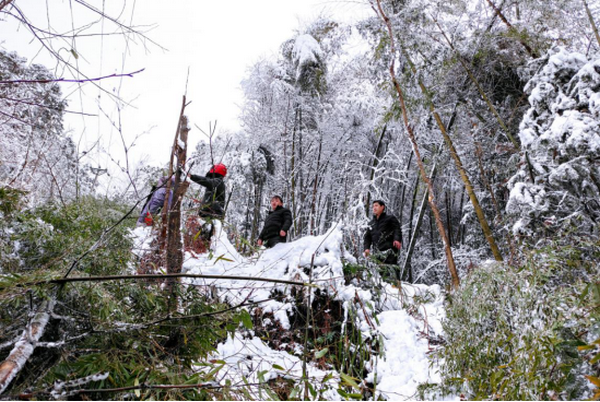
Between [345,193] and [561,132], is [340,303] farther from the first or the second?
[345,193]

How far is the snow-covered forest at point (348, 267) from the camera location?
1.04 m

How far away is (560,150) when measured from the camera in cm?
313

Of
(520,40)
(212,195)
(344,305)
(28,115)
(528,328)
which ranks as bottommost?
(344,305)

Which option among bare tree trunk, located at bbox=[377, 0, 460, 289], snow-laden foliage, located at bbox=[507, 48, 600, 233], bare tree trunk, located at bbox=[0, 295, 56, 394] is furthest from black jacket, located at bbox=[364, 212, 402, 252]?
bare tree trunk, located at bbox=[0, 295, 56, 394]

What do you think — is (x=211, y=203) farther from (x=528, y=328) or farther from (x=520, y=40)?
(x=520, y=40)

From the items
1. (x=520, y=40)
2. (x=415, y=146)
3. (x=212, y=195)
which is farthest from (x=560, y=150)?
(x=212, y=195)

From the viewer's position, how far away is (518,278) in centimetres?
185

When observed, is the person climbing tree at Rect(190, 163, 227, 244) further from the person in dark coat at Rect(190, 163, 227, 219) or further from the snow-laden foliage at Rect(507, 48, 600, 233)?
the snow-laden foliage at Rect(507, 48, 600, 233)

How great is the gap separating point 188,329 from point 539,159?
11.7ft

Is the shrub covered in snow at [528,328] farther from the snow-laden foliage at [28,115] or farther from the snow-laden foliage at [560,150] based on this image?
the snow-laden foliage at [28,115]

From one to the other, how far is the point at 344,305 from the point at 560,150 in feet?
7.84

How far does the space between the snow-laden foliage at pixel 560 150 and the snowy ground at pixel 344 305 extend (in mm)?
1328

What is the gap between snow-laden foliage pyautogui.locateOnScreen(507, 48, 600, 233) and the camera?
2.97m

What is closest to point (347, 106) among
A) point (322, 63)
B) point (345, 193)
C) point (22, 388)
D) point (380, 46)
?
point (322, 63)
